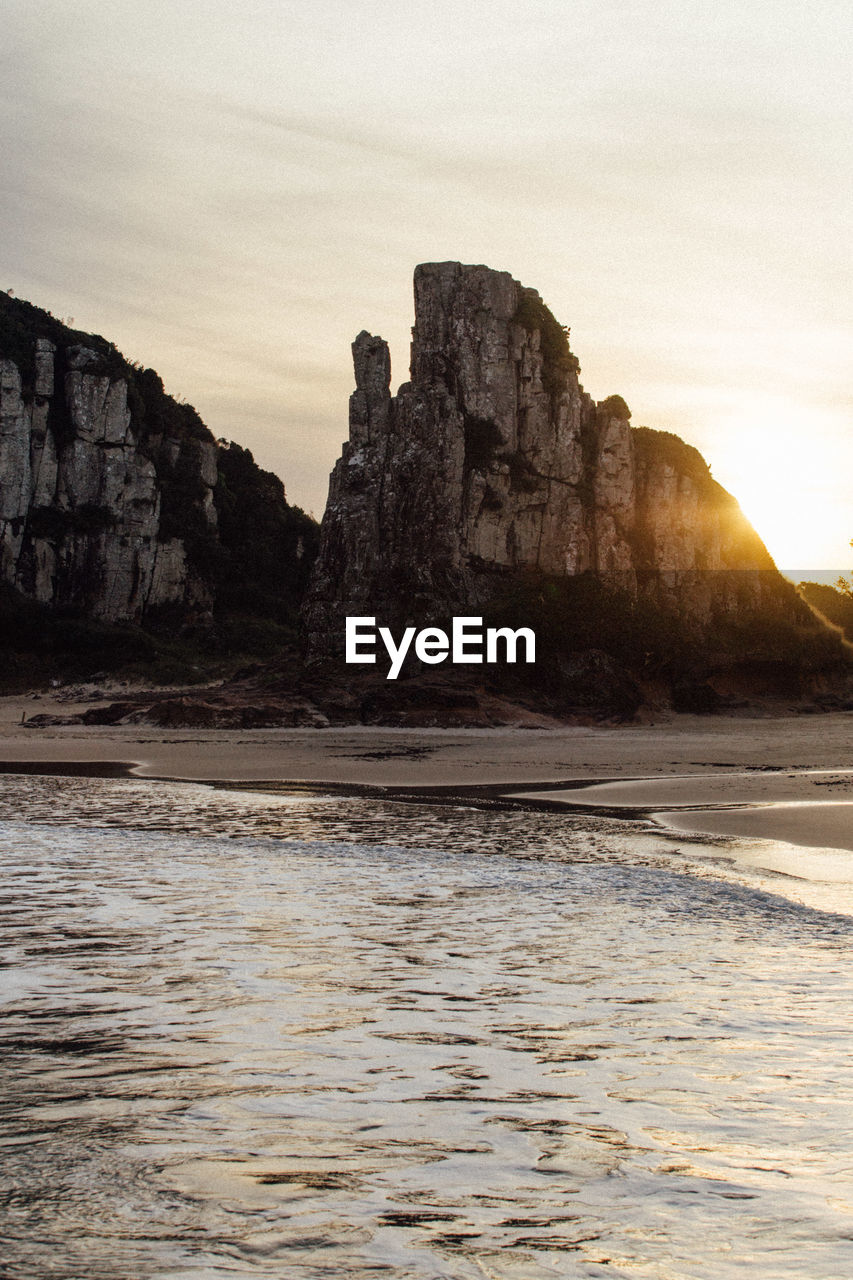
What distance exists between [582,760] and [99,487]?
128 feet

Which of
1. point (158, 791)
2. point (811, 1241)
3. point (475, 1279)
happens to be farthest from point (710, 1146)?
point (158, 791)

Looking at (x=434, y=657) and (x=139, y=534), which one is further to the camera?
(x=139, y=534)

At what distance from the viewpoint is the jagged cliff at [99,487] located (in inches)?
2114

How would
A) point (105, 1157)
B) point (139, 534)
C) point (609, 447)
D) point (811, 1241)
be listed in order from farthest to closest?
point (139, 534) < point (609, 447) < point (105, 1157) < point (811, 1241)

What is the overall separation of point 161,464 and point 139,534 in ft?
18.1

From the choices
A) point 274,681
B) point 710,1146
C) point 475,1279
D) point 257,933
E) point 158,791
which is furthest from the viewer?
point 274,681

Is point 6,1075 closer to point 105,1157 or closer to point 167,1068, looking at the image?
point 167,1068

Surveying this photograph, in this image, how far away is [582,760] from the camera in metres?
25.5

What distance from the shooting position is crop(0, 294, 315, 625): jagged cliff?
53.7 m

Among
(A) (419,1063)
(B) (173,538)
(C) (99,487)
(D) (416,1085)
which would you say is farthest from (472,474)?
(D) (416,1085)

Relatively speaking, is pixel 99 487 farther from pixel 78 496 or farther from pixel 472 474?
pixel 472 474

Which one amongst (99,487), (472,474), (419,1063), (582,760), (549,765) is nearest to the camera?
(419,1063)

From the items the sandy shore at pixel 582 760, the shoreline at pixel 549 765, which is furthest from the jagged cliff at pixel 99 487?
the shoreline at pixel 549 765

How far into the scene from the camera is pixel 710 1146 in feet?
9.85
